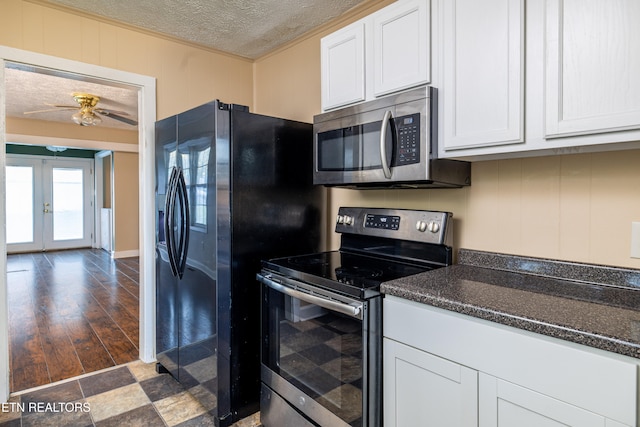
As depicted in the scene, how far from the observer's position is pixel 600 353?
35.2 inches

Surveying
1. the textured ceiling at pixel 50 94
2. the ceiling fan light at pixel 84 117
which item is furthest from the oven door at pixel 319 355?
the ceiling fan light at pixel 84 117

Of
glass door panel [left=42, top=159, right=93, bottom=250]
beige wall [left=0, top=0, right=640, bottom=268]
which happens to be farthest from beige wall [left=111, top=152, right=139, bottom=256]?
beige wall [left=0, top=0, right=640, bottom=268]

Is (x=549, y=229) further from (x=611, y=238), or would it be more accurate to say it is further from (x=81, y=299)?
(x=81, y=299)

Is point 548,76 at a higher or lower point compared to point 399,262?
higher

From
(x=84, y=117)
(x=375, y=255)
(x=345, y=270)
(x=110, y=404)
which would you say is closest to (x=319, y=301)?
(x=345, y=270)

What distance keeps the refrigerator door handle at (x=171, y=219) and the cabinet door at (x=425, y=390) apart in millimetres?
1438

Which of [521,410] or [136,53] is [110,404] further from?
[136,53]

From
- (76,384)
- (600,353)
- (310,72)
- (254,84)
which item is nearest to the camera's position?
(600,353)

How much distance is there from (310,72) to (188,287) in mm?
1701

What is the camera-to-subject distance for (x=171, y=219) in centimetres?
220

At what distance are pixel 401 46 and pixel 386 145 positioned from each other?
0.45m

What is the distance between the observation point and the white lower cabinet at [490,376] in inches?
35.1

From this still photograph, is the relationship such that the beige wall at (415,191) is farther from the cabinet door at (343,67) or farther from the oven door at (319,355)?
the oven door at (319,355)

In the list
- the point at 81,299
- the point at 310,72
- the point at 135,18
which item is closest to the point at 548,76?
the point at 310,72
